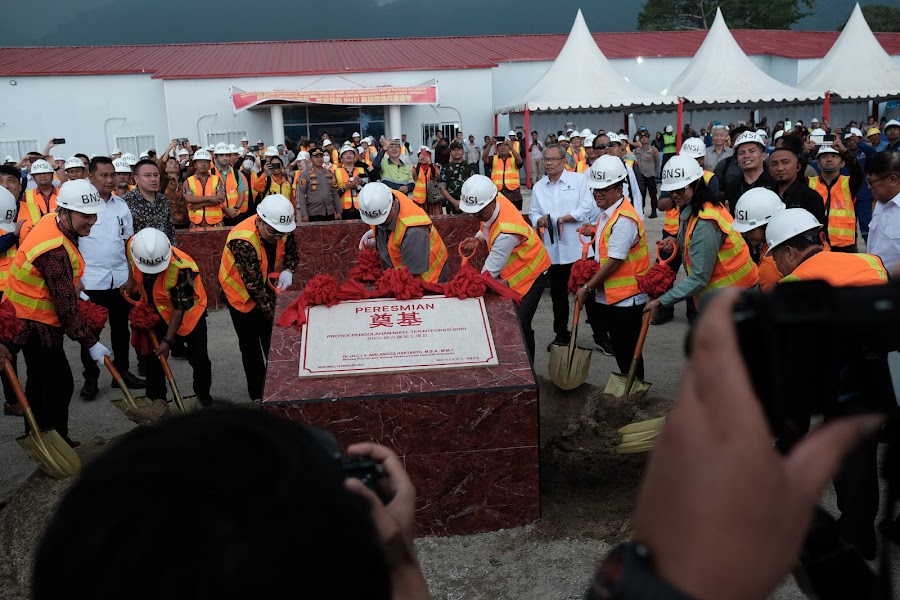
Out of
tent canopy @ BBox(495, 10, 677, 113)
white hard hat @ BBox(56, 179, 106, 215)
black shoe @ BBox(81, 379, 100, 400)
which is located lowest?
black shoe @ BBox(81, 379, 100, 400)

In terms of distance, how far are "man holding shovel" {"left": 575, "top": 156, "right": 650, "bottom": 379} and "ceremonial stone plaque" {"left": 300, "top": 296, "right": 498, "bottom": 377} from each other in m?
1.47

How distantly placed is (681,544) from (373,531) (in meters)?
0.30

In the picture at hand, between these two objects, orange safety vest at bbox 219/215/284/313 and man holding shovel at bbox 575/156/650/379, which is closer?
man holding shovel at bbox 575/156/650/379

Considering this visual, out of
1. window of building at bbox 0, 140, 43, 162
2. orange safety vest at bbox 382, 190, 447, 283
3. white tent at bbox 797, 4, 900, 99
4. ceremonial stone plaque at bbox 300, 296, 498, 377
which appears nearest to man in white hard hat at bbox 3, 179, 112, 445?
ceremonial stone plaque at bbox 300, 296, 498, 377

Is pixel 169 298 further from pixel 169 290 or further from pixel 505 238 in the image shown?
pixel 505 238

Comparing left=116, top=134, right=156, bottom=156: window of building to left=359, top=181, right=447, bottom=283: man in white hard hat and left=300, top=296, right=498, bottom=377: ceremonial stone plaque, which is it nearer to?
left=359, top=181, right=447, bottom=283: man in white hard hat

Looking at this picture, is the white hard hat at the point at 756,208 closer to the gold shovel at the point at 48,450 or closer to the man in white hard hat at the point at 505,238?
the man in white hard hat at the point at 505,238

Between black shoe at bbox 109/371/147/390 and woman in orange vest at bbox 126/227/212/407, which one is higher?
woman in orange vest at bbox 126/227/212/407

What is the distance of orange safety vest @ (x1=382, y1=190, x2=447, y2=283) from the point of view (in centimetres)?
580

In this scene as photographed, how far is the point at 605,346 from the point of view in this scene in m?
7.43

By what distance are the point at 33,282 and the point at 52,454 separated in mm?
1164

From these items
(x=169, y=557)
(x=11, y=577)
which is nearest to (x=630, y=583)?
(x=169, y=557)

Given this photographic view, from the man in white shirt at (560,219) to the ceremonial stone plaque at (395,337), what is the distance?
10.7ft

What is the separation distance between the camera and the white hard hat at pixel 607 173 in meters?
5.73
